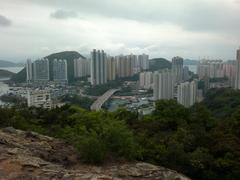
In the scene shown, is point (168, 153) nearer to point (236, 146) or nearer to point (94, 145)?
point (236, 146)

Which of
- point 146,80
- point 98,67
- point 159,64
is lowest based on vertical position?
point 146,80

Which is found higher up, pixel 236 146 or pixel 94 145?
pixel 94 145

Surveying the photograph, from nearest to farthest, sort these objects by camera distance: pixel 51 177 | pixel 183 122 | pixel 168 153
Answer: pixel 51 177, pixel 168 153, pixel 183 122

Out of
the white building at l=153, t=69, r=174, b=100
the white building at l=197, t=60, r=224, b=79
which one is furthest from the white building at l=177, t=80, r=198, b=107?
the white building at l=197, t=60, r=224, b=79

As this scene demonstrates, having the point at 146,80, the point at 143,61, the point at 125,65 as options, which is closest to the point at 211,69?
the point at 143,61

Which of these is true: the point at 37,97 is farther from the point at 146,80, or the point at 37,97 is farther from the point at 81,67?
the point at 146,80

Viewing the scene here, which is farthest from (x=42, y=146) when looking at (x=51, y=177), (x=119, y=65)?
(x=119, y=65)

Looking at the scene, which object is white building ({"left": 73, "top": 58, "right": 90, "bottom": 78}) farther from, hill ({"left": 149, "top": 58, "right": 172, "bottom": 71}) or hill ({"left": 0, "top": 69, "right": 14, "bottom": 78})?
hill ({"left": 149, "top": 58, "right": 172, "bottom": 71})

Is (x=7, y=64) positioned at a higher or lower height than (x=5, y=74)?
higher
